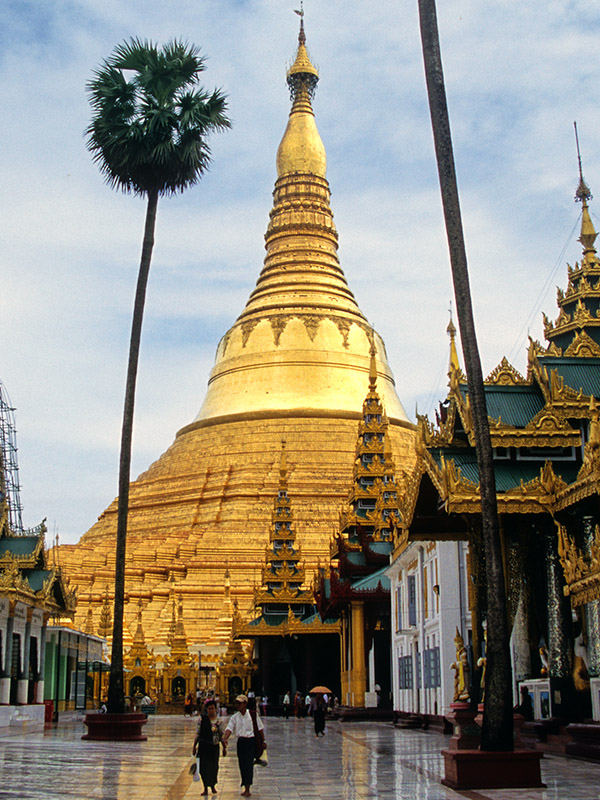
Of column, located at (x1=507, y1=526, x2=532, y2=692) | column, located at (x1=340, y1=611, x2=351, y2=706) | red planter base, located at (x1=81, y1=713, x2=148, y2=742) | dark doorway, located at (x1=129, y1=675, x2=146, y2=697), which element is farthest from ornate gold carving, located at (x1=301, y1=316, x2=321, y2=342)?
column, located at (x1=507, y1=526, x2=532, y2=692)

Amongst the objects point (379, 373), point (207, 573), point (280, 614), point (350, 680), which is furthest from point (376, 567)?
point (379, 373)

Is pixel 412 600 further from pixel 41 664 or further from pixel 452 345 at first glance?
pixel 41 664

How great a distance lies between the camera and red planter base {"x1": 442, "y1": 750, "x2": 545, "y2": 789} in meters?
11.2

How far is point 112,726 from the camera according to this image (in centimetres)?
2042

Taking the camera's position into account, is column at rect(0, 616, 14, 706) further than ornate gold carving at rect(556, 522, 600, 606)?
Yes

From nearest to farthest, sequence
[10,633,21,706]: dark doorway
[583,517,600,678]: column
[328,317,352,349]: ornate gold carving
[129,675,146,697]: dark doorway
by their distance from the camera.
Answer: [583,517,600,678]: column < [10,633,21,706]: dark doorway < [129,675,146,697]: dark doorway < [328,317,352,349]: ornate gold carving

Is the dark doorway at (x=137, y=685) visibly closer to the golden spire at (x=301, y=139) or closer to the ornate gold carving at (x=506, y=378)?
the ornate gold carving at (x=506, y=378)

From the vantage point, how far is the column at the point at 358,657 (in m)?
31.6

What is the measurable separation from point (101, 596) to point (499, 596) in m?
39.9

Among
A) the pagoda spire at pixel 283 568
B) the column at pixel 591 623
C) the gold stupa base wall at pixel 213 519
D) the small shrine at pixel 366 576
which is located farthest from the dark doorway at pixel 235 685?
the column at pixel 591 623

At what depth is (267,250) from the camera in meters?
66.7

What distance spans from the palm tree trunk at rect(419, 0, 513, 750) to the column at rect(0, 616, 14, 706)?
59.1 ft

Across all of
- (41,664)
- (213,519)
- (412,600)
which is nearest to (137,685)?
(41,664)

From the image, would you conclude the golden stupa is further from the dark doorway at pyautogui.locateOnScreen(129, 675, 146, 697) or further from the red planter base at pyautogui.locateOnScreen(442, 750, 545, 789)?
the red planter base at pyautogui.locateOnScreen(442, 750, 545, 789)
